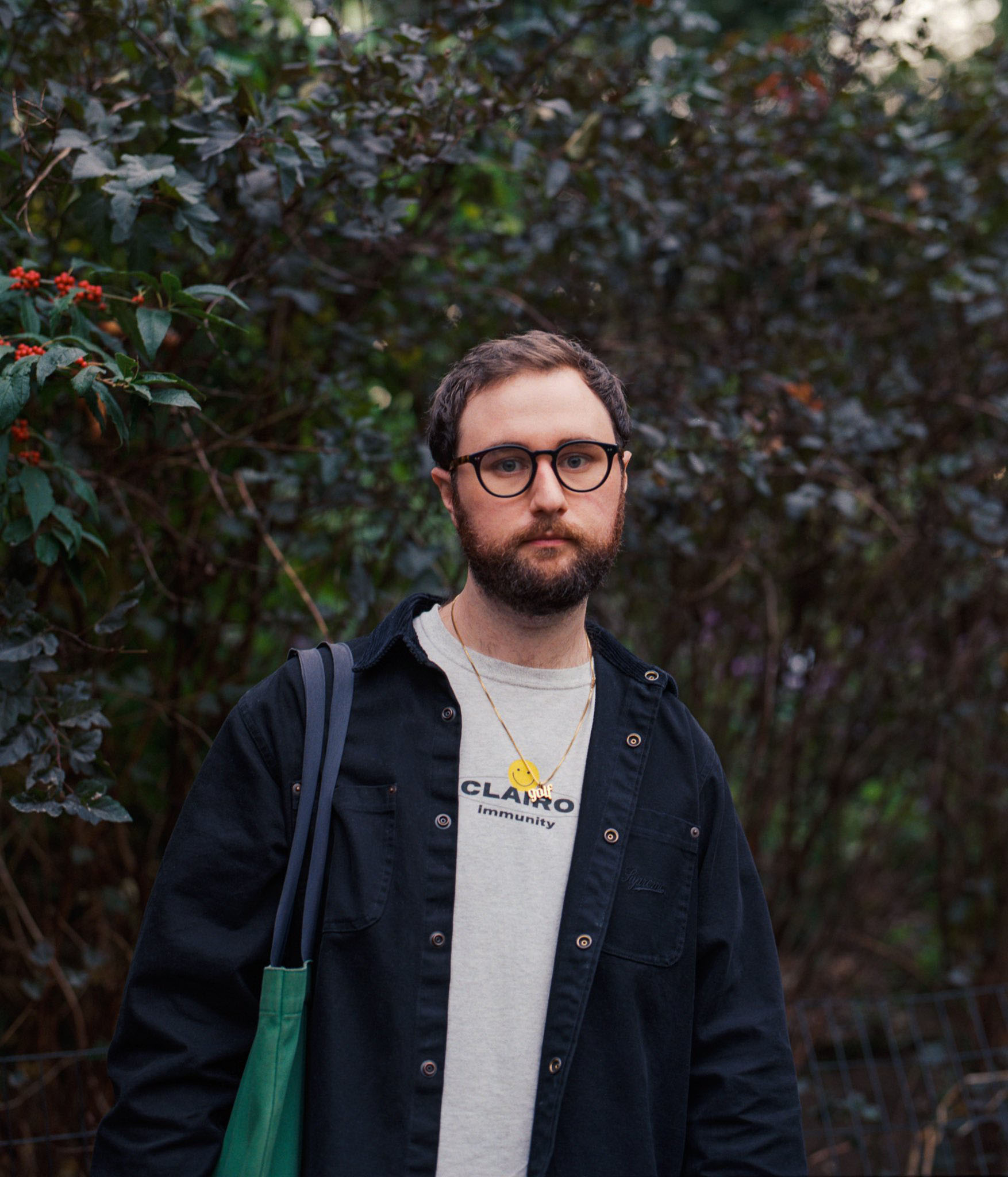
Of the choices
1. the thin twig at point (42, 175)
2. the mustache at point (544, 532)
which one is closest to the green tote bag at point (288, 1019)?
the mustache at point (544, 532)

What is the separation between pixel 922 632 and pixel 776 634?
1.88ft

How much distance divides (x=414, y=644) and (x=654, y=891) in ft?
1.73

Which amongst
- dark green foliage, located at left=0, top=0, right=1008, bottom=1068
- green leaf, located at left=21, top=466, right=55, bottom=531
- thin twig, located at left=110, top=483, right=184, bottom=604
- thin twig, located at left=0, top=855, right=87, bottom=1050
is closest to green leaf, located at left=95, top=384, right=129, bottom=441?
dark green foliage, located at left=0, top=0, right=1008, bottom=1068

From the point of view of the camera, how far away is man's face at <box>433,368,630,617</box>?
1.56 meters

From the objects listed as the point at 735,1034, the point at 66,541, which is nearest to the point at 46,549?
the point at 66,541

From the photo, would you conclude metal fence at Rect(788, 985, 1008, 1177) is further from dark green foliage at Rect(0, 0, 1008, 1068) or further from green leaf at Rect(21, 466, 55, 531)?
green leaf at Rect(21, 466, 55, 531)

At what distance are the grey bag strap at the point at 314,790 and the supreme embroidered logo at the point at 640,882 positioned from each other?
1.47 feet

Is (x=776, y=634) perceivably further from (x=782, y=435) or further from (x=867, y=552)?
(x=782, y=435)

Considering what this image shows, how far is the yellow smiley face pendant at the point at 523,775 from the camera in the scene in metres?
1.56

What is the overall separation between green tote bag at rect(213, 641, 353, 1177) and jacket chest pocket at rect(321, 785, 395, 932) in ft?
0.06

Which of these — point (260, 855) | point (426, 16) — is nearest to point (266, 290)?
point (426, 16)

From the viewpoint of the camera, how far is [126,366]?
1535 millimetres

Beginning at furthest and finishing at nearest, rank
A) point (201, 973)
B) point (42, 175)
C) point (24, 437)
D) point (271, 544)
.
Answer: point (271, 544), point (42, 175), point (24, 437), point (201, 973)

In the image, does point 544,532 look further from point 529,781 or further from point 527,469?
point 529,781
